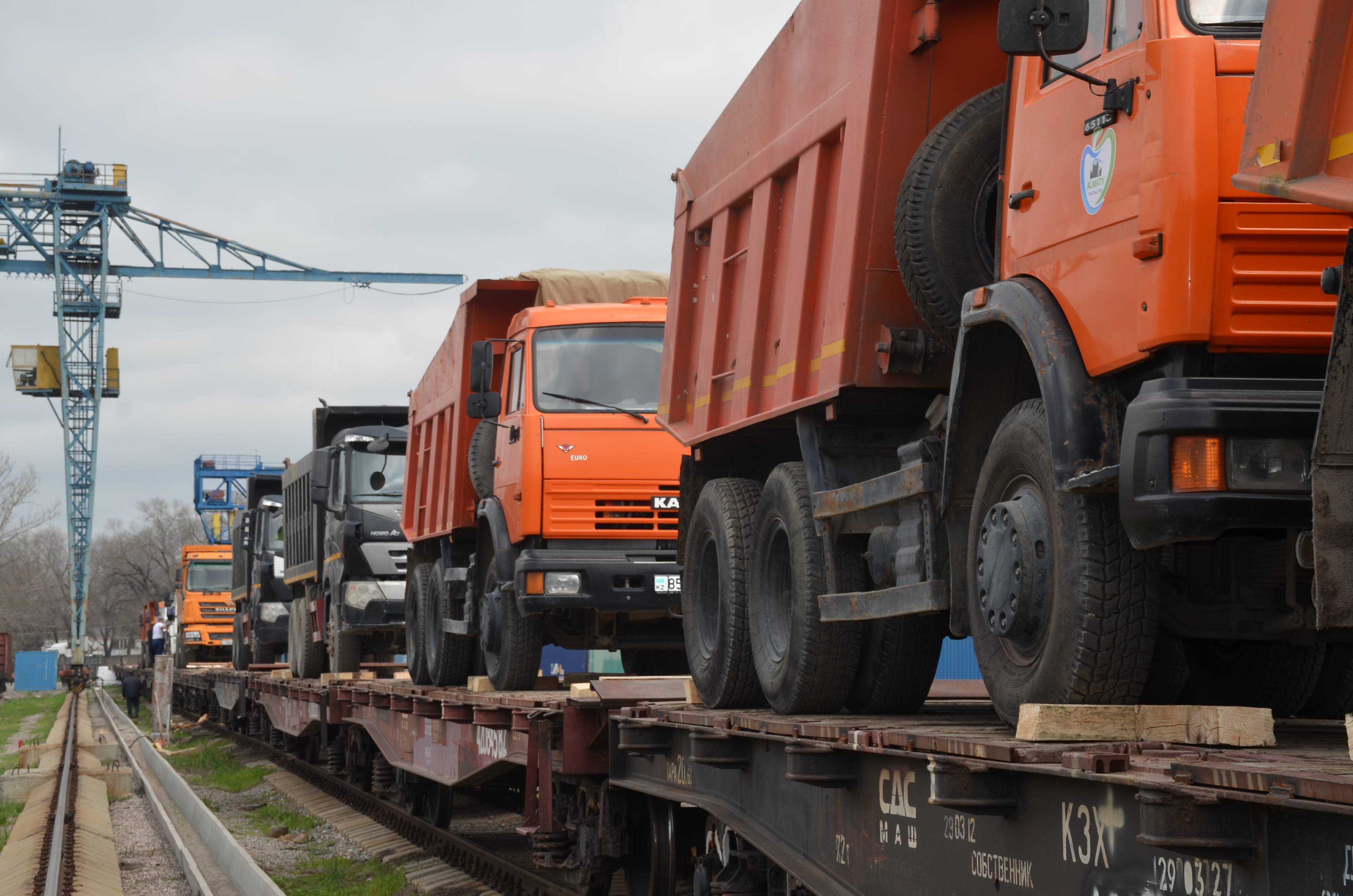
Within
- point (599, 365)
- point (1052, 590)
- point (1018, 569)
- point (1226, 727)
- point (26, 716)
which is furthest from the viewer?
point (26, 716)

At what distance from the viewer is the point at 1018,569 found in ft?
15.4

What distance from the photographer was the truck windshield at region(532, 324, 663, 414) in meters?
11.1

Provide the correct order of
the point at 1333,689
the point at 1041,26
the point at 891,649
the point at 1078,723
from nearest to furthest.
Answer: the point at 1078,723, the point at 1041,26, the point at 1333,689, the point at 891,649

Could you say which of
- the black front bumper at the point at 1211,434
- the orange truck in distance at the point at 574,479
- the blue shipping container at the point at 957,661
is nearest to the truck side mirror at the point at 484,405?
the orange truck in distance at the point at 574,479

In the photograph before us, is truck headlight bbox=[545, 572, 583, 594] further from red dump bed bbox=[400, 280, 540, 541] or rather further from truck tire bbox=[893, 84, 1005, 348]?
truck tire bbox=[893, 84, 1005, 348]

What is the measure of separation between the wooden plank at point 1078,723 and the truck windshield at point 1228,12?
182 centimetres

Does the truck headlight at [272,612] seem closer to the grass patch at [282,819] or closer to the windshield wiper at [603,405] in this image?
the grass patch at [282,819]

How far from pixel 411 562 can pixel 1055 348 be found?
38.2 ft

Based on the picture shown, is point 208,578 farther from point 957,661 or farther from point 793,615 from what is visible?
point 793,615

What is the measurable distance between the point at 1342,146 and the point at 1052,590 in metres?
1.66

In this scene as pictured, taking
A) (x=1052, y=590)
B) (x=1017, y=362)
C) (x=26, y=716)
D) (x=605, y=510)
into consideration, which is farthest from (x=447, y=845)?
(x=26, y=716)

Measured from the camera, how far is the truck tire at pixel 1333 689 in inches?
215

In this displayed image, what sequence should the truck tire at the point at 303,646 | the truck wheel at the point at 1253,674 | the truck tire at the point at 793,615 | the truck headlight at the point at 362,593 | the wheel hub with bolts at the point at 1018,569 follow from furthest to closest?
the truck tire at the point at 303,646, the truck headlight at the point at 362,593, the truck tire at the point at 793,615, the truck wheel at the point at 1253,674, the wheel hub with bolts at the point at 1018,569

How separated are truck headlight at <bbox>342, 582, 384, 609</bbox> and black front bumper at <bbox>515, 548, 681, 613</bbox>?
7171 mm
